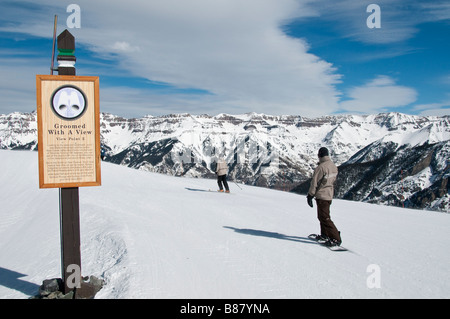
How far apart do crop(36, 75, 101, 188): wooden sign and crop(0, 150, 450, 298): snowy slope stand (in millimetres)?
2002

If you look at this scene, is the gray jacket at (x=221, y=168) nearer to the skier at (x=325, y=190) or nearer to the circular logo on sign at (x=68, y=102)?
the skier at (x=325, y=190)

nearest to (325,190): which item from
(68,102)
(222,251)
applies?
(222,251)

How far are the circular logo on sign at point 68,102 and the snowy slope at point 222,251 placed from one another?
2991 millimetres

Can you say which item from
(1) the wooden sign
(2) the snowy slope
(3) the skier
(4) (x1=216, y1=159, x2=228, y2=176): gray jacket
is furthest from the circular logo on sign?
(4) (x1=216, y1=159, x2=228, y2=176): gray jacket

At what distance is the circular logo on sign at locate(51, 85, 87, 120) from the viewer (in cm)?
562

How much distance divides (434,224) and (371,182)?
195763 millimetres

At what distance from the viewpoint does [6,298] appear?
5855 millimetres

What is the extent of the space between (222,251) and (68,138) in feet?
13.3

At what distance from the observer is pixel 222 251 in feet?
25.0

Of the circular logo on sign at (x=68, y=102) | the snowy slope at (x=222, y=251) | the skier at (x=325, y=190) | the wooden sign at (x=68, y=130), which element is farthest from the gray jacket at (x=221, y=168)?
the circular logo on sign at (x=68, y=102)

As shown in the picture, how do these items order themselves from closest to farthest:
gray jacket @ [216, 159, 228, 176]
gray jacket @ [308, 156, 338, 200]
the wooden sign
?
1. the wooden sign
2. gray jacket @ [308, 156, 338, 200]
3. gray jacket @ [216, 159, 228, 176]

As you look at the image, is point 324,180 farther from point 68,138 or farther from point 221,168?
point 221,168

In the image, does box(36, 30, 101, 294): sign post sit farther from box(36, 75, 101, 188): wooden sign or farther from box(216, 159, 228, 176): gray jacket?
box(216, 159, 228, 176): gray jacket
